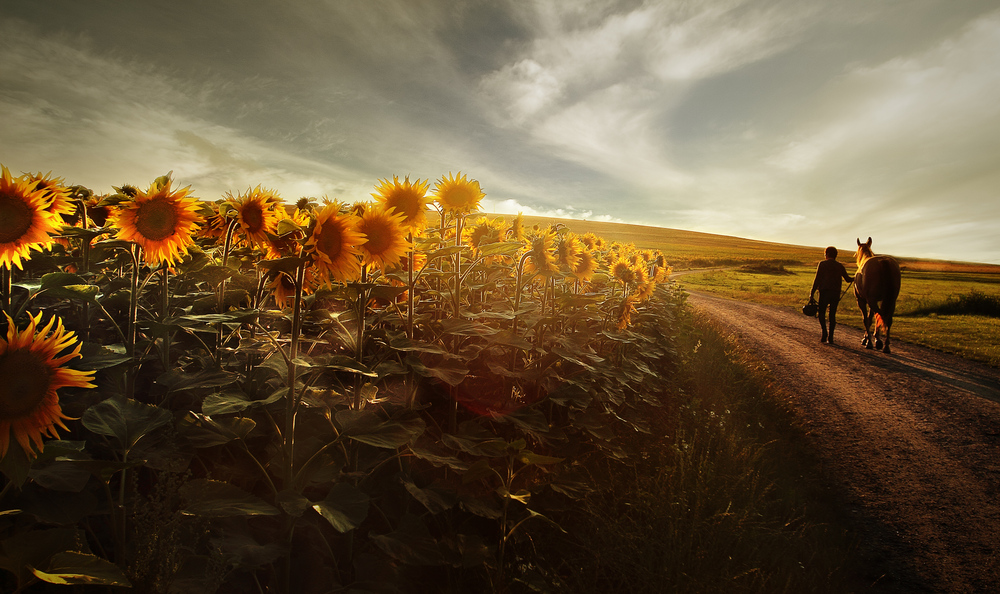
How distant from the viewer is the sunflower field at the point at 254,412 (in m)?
1.58

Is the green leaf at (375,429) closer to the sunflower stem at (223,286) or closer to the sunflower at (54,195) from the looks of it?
the sunflower stem at (223,286)

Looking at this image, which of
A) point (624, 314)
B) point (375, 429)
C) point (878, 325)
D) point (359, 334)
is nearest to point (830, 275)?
point (878, 325)

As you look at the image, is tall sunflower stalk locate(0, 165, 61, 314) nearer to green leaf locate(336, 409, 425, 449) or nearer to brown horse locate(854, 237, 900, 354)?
green leaf locate(336, 409, 425, 449)

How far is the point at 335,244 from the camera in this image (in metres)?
1.96

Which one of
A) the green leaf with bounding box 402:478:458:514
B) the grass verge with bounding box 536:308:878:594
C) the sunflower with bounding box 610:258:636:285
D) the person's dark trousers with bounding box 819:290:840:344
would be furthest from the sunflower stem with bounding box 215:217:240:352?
the person's dark trousers with bounding box 819:290:840:344

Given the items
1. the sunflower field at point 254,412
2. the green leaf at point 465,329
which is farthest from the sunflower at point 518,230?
the green leaf at point 465,329

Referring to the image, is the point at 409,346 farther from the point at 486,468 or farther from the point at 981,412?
the point at 981,412

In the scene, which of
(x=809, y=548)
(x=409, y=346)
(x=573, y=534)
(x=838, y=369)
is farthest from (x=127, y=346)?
(x=838, y=369)

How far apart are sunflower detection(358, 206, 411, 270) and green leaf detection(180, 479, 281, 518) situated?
107 cm

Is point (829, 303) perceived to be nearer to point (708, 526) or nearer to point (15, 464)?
point (708, 526)

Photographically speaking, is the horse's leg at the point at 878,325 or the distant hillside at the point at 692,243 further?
the distant hillside at the point at 692,243

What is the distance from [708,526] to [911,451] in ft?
15.1

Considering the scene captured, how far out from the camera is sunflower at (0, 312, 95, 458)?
4.22 feet

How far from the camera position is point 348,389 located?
2.55 metres
